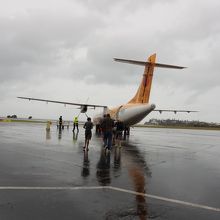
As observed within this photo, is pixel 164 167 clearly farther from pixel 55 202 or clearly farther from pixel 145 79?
pixel 145 79

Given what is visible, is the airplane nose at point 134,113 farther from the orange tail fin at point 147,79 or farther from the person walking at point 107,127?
the person walking at point 107,127

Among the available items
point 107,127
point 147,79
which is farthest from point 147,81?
point 107,127

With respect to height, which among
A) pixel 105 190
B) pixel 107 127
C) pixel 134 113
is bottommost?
pixel 105 190

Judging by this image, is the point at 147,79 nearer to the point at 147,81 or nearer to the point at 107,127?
→ the point at 147,81

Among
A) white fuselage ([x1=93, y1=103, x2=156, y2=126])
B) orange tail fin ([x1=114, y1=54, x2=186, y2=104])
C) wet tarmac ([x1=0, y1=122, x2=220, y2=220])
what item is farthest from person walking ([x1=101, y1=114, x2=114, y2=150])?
orange tail fin ([x1=114, y1=54, x2=186, y2=104])

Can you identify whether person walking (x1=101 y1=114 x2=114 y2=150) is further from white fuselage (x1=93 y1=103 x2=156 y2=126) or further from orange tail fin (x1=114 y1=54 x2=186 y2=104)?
orange tail fin (x1=114 y1=54 x2=186 y2=104)

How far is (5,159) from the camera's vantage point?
39.0ft

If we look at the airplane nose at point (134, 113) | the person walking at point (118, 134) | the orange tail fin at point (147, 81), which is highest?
the orange tail fin at point (147, 81)

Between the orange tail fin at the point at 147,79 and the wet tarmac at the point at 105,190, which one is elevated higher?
the orange tail fin at the point at 147,79

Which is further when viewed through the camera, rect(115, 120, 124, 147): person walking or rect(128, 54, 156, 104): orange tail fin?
rect(128, 54, 156, 104): orange tail fin

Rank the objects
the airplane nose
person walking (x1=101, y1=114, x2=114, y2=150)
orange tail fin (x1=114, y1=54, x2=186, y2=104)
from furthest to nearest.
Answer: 1. orange tail fin (x1=114, y1=54, x2=186, y2=104)
2. the airplane nose
3. person walking (x1=101, y1=114, x2=114, y2=150)

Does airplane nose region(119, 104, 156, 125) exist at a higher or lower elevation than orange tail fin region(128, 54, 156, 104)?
lower

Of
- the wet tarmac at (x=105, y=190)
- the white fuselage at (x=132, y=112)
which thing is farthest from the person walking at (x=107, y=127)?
the white fuselage at (x=132, y=112)

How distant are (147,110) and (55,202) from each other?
2189 centimetres
